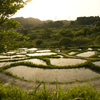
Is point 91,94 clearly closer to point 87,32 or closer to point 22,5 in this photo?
point 22,5

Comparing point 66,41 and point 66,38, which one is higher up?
point 66,38

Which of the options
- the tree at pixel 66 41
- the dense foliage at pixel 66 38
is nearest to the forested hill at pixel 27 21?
the dense foliage at pixel 66 38

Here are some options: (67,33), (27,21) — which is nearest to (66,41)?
(67,33)

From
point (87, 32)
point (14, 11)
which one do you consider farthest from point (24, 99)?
point (87, 32)

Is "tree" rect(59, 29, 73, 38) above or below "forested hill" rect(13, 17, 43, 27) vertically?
below

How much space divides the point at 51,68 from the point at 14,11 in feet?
16.7

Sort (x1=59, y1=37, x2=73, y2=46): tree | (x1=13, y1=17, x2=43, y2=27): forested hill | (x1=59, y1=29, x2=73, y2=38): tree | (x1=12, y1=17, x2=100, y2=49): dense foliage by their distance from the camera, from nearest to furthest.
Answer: (x1=59, y1=37, x2=73, y2=46): tree < (x1=12, y1=17, x2=100, y2=49): dense foliage < (x1=59, y1=29, x2=73, y2=38): tree < (x1=13, y1=17, x2=43, y2=27): forested hill

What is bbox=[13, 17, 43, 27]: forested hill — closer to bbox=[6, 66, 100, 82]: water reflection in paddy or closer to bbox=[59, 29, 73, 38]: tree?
bbox=[59, 29, 73, 38]: tree

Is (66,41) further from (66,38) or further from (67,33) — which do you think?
(67,33)

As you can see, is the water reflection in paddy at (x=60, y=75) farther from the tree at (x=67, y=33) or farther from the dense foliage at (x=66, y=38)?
the tree at (x=67, y=33)

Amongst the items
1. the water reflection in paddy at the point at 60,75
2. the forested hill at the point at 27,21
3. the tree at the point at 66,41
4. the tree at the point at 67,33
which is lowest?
the water reflection in paddy at the point at 60,75

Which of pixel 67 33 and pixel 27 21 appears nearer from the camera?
pixel 67 33

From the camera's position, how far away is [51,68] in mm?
7141

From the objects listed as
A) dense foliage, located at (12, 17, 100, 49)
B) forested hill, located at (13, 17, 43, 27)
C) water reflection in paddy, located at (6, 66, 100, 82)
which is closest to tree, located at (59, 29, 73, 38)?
dense foliage, located at (12, 17, 100, 49)
